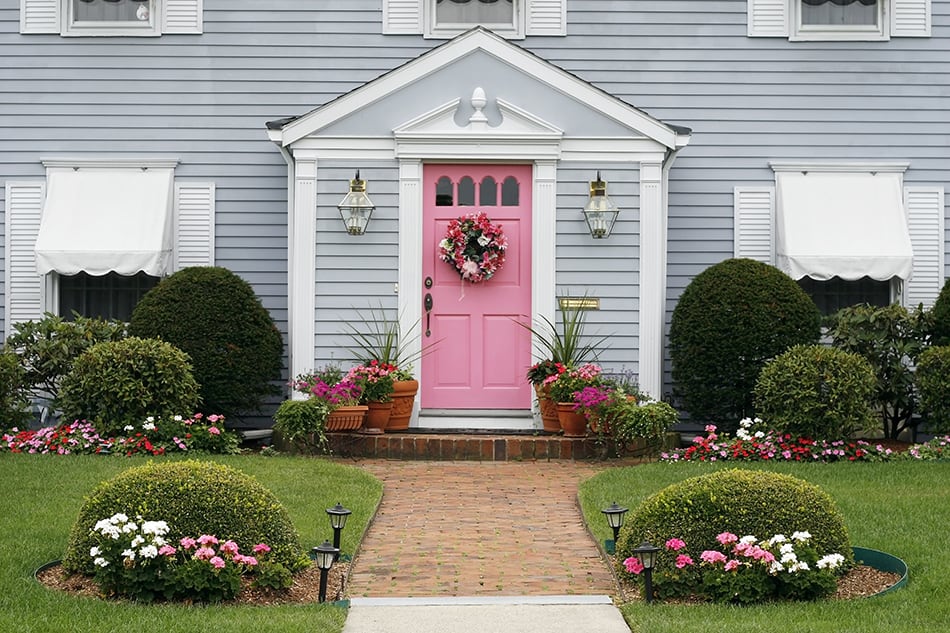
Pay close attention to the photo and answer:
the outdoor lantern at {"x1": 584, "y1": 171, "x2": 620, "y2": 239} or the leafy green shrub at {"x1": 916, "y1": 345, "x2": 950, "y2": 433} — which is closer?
the leafy green shrub at {"x1": 916, "y1": 345, "x2": 950, "y2": 433}

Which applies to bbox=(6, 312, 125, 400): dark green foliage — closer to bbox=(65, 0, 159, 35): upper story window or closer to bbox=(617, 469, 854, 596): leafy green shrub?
bbox=(65, 0, 159, 35): upper story window

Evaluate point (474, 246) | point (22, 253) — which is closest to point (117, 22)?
point (22, 253)

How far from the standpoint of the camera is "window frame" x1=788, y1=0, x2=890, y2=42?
527 inches

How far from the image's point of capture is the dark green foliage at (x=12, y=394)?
38.5 feet

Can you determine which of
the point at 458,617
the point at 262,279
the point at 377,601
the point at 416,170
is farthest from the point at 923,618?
the point at 262,279

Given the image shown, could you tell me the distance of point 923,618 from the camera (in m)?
5.79

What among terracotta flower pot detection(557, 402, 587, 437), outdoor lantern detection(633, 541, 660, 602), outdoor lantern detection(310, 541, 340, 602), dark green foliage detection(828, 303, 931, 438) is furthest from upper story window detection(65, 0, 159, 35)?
outdoor lantern detection(633, 541, 660, 602)

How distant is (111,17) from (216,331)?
3.93 metres

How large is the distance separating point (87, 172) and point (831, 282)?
7966mm

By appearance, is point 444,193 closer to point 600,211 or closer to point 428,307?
point 428,307

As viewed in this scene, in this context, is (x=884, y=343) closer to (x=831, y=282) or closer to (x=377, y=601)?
(x=831, y=282)

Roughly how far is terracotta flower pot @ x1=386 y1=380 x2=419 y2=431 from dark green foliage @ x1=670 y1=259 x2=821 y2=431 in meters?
2.61

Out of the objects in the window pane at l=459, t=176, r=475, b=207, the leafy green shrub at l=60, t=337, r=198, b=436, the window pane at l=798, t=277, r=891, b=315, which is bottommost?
the leafy green shrub at l=60, t=337, r=198, b=436

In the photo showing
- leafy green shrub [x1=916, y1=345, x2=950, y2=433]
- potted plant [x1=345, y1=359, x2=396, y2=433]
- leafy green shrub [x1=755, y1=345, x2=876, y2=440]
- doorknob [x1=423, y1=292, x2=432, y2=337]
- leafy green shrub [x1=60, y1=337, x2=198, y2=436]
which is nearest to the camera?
leafy green shrub [x1=755, y1=345, x2=876, y2=440]
